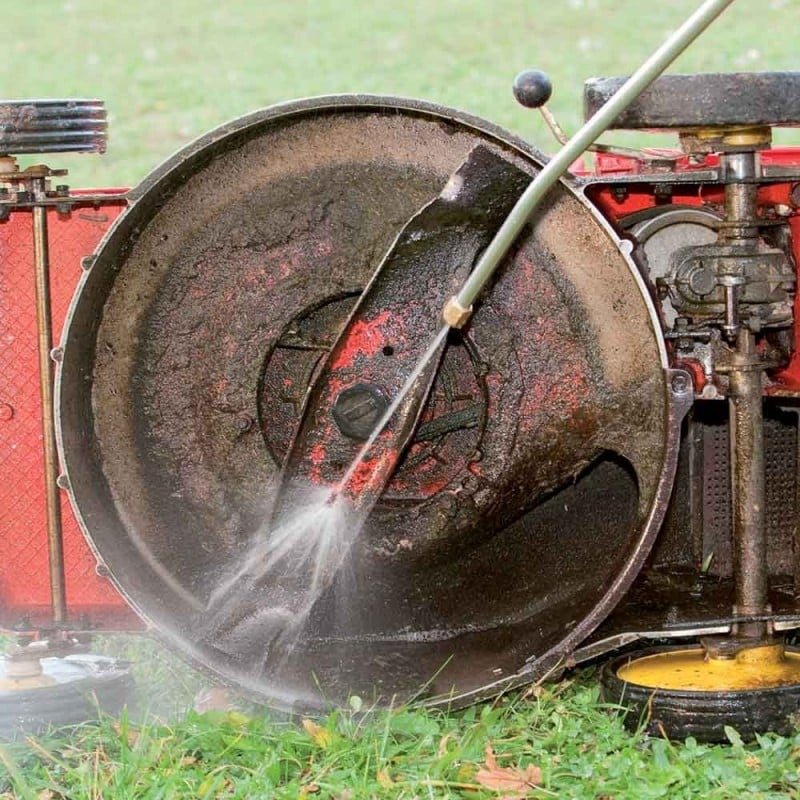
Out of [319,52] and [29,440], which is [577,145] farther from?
[319,52]

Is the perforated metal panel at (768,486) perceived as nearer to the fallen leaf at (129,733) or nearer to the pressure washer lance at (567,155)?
the pressure washer lance at (567,155)

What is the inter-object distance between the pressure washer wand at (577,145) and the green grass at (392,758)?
33.3 inches

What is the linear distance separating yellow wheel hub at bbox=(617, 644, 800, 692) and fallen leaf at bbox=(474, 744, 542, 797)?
0.33 m

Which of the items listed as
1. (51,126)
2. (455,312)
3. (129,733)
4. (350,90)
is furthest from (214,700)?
(350,90)

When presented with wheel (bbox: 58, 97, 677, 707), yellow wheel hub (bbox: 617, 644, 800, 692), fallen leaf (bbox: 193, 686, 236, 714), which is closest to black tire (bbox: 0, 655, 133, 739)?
fallen leaf (bbox: 193, 686, 236, 714)

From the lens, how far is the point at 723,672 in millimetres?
3074

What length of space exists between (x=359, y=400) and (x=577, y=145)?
31.6 inches

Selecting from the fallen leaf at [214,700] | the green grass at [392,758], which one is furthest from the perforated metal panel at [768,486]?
the fallen leaf at [214,700]

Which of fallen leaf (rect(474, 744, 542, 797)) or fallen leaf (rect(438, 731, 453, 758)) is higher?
fallen leaf (rect(438, 731, 453, 758))

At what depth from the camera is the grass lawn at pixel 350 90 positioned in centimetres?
291

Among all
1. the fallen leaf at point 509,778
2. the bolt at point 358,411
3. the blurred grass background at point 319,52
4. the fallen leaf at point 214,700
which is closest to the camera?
the fallen leaf at point 509,778

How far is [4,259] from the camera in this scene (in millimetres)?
3469

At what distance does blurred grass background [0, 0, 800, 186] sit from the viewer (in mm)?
9633

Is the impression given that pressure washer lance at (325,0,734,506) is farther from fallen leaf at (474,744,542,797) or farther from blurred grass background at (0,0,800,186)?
blurred grass background at (0,0,800,186)
